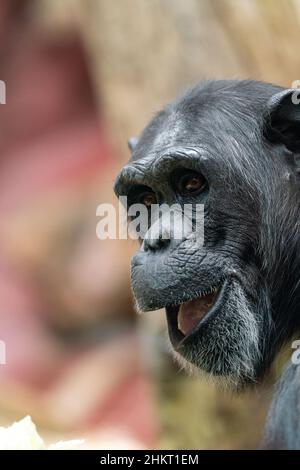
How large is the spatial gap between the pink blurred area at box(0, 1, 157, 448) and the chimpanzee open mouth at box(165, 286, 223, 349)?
6.63m

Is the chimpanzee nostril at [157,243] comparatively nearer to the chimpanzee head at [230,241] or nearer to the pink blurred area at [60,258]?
the chimpanzee head at [230,241]

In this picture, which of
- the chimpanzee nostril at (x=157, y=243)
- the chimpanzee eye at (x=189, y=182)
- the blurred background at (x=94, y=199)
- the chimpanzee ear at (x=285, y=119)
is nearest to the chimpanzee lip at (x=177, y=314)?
the chimpanzee nostril at (x=157, y=243)

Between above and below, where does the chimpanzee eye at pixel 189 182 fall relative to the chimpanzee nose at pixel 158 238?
above

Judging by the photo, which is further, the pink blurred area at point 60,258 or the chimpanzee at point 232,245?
the pink blurred area at point 60,258

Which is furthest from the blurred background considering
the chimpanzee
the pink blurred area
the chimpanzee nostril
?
the chimpanzee nostril

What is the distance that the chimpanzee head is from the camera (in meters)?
4.14

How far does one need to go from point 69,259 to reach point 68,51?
15.9ft

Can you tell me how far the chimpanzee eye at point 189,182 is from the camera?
425cm

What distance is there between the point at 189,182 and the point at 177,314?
0.68 metres

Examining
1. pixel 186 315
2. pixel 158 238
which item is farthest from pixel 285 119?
pixel 186 315

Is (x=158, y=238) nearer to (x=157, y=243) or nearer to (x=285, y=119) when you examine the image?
(x=157, y=243)

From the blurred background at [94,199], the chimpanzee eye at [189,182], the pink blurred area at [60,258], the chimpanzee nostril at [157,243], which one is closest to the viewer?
the chimpanzee nostril at [157,243]

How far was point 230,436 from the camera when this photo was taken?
794 cm

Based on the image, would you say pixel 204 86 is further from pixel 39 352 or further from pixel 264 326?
pixel 39 352
